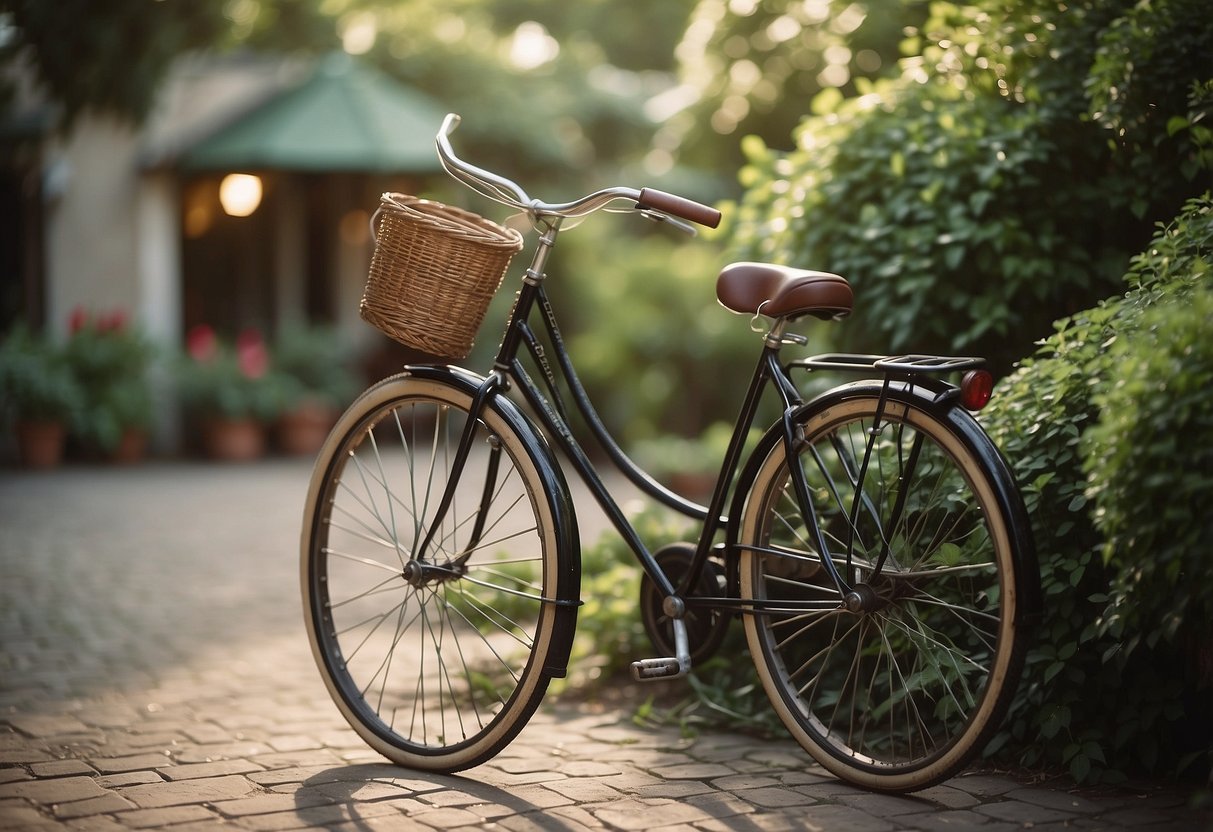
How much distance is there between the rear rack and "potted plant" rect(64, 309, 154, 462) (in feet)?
31.7

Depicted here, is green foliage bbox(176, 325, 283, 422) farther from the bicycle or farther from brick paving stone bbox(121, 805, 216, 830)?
brick paving stone bbox(121, 805, 216, 830)

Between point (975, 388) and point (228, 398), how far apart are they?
1054 cm

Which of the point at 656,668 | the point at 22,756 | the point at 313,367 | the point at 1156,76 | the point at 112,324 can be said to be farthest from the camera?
the point at 313,367

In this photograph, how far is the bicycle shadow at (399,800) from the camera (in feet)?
9.22

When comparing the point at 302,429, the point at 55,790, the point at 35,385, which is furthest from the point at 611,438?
the point at 302,429

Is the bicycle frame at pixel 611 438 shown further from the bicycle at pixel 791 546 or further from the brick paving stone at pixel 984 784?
the brick paving stone at pixel 984 784

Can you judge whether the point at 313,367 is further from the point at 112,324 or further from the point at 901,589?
the point at 901,589

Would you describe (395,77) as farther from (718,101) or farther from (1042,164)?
(1042,164)

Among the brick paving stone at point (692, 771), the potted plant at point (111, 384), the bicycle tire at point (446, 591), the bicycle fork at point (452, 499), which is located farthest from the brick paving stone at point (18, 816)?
the potted plant at point (111, 384)

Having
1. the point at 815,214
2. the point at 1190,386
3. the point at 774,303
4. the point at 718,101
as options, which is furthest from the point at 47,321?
the point at 1190,386

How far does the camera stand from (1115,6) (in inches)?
157

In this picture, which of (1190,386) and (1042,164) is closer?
(1190,386)

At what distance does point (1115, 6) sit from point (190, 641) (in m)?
4.00

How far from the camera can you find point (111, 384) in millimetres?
11609
